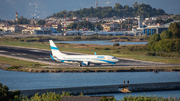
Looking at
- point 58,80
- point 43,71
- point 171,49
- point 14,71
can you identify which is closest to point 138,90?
point 58,80

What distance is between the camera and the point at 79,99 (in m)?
32.5

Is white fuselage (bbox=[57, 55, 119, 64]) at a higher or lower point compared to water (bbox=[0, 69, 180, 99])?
higher

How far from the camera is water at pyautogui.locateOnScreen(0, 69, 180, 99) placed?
58944 mm

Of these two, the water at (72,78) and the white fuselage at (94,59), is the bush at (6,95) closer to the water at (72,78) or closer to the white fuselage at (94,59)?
the water at (72,78)

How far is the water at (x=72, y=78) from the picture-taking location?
58.9 meters

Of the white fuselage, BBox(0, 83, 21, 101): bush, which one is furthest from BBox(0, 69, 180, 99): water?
BBox(0, 83, 21, 101): bush

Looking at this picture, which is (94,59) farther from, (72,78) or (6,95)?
(6,95)

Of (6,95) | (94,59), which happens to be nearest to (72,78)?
(94,59)

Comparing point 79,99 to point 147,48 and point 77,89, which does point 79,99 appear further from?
point 147,48

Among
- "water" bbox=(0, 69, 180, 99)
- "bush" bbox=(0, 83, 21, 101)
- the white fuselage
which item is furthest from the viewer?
the white fuselage

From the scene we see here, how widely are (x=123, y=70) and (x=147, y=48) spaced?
2075 inches

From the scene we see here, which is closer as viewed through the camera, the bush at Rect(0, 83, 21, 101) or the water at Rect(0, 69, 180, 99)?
the bush at Rect(0, 83, 21, 101)

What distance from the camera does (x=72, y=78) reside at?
6519cm

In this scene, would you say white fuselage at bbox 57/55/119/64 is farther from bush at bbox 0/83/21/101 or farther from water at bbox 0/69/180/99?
bush at bbox 0/83/21/101
